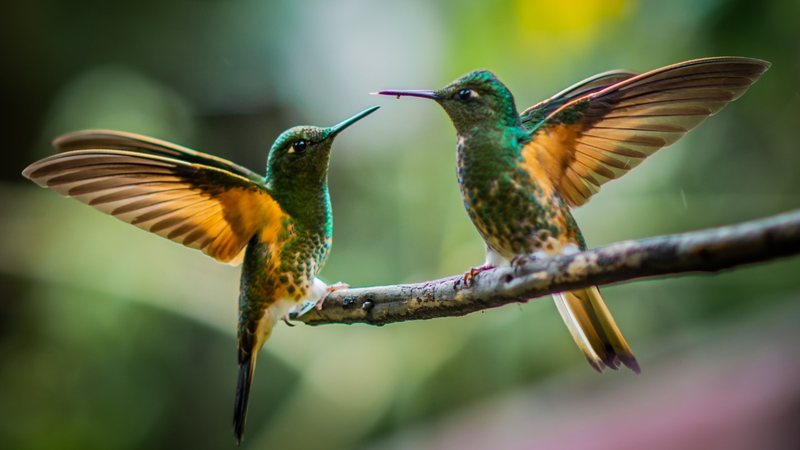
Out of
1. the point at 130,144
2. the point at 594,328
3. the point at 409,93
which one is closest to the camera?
the point at 409,93

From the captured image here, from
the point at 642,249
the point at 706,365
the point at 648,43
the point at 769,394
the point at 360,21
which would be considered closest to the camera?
the point at 642,249

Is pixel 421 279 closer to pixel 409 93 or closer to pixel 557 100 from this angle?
pixel 557 100

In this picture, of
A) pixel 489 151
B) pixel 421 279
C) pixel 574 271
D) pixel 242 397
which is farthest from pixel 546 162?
pixel 421 279

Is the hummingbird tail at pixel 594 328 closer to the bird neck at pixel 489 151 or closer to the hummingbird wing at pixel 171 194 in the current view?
the bird neck at pixel 489 151

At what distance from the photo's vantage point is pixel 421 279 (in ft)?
8.66

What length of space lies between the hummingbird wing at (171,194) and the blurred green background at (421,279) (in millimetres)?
1132

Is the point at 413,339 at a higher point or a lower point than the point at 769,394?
higher

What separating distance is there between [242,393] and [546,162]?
58 cm

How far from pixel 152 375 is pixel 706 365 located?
197 cm

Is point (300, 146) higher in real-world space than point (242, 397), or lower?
higher

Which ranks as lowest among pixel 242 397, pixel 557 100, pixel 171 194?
pixel 242 397

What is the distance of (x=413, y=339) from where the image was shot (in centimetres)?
268

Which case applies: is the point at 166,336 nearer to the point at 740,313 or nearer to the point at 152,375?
the point at 152,375

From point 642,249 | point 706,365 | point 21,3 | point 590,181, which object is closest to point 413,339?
point 706,365
